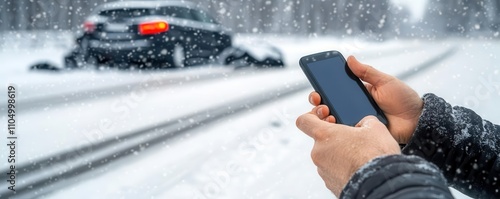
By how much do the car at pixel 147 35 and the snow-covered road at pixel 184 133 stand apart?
1.41 ft

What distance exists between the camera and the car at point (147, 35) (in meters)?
8.23

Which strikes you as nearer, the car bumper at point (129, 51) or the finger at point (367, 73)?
the finger at point (367, 73)

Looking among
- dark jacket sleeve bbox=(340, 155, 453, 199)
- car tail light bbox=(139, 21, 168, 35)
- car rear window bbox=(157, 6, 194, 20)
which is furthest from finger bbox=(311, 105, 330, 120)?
car rear window bbox=(157, 6, 194, 20)

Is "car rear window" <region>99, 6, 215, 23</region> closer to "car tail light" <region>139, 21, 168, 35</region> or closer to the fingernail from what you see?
"car tail light" <region>139, 21, 168, 35</region>

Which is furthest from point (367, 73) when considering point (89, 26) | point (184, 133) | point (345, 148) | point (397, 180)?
point (89, 26)

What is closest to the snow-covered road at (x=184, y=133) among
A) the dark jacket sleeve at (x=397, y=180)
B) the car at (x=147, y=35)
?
the car at (x=147, y=35)

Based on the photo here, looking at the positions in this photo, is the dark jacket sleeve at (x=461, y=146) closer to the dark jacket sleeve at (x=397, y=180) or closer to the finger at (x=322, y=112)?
the finger at (x=322, y=112)

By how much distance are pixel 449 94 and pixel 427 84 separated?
0.98 meters

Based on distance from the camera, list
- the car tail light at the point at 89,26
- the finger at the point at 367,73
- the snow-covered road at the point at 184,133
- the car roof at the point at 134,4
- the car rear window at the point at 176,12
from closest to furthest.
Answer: the finger at the point at 367,73 < the snow-covered road at the point at 184,133 < the car roof at the point at 134,4 < the car tail light at the point at 89,26 < the car rear window at the point at 176,12

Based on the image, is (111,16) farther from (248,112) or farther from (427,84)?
(427,84)

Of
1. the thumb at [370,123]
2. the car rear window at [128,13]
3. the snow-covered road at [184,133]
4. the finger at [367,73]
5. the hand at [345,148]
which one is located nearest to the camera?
the hand at [345,148]

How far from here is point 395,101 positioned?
174cm

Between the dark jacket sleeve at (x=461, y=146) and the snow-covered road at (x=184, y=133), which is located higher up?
the dark jacket sleeve at (x=461, y=146)

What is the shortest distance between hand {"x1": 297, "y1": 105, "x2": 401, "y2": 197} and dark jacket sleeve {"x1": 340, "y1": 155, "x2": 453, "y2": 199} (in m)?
0.10
